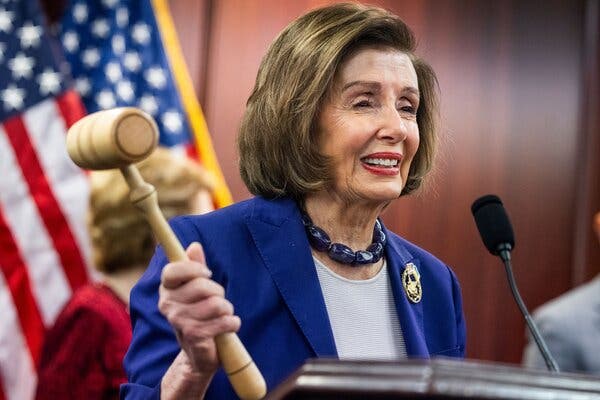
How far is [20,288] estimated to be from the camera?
3654mm

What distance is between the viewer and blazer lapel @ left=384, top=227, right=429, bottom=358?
1.84m

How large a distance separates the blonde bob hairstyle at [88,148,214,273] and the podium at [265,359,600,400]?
6.54 ft

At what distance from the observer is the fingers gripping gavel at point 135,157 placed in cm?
132

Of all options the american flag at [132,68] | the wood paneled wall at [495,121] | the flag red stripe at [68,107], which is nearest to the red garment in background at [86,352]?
the flag red stripe at [68,107]

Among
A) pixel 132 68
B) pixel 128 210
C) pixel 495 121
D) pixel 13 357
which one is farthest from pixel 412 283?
pixel 495 121

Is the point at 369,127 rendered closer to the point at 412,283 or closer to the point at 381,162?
the point at 381,162

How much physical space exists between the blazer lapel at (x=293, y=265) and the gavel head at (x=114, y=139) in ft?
1.59

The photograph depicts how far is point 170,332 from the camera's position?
1.66 metres

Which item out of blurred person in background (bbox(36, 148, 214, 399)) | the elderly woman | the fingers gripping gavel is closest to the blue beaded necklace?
the elderly woman

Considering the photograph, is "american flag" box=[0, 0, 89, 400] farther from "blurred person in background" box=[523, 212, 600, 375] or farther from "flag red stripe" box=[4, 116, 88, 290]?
"blurred person in background" box=[523, 212, 600, 375]

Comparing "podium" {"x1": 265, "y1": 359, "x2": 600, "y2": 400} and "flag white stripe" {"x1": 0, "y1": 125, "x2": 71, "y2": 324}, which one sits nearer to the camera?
"podium" {"x1": 265, "y1": 359, "x2": 600, "y2": 400}

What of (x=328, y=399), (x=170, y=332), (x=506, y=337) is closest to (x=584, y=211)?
(x=506, y=337)

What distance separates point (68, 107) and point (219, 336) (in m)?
2.61

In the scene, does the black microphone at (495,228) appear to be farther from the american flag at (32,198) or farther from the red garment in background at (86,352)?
the american flag at (32,198)
